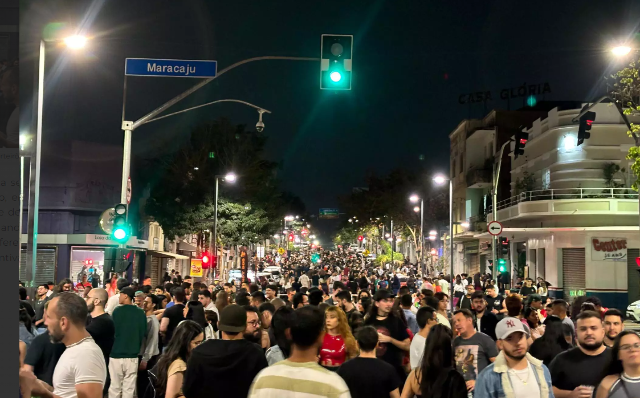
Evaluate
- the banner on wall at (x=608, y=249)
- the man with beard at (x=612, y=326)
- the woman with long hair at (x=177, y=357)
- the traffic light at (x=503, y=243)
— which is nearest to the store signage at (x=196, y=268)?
the traffic light at (x=503, y=243)

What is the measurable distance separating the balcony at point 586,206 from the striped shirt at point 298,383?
133 ft

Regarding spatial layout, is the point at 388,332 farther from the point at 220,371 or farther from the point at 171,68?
the point at 171,68

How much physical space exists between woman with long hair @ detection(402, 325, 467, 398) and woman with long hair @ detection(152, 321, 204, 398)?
210 centimetres

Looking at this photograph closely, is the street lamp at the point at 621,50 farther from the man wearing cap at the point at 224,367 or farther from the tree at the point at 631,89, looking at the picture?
the man wearing cap at the point at 224,367

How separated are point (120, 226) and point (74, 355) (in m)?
11.9

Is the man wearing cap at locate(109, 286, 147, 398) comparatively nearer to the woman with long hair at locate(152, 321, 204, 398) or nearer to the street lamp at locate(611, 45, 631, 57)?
the woman with long hair at locate(152, 321, 204, 398)

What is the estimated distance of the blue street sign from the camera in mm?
15578

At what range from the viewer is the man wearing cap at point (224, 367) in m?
5.99

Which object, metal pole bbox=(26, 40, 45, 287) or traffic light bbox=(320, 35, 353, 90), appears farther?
metal pole bbox=(26, 40, 45, 287)

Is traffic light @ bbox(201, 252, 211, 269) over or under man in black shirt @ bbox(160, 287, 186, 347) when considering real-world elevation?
over

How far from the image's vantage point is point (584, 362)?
22.1ft

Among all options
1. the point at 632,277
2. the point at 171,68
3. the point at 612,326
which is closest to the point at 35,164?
the point at 171,68

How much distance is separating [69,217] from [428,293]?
3260 centimetres

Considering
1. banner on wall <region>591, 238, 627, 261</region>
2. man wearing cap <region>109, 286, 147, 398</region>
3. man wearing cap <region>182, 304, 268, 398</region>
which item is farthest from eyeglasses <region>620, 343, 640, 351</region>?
banner on wall <region>591, 238, 627, 261</region>
